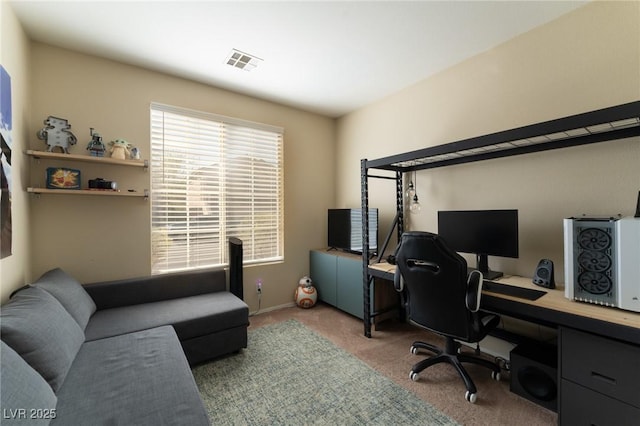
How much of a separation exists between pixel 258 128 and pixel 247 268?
5.72ft

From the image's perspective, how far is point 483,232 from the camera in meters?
2.18

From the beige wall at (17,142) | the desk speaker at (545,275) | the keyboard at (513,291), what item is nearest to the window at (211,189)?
the beige wall at (17,142)

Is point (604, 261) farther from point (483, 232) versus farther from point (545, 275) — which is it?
point (483, 232)

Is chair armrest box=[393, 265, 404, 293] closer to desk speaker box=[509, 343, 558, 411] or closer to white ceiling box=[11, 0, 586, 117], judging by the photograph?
desk speaker box=[509, 343, 558, 411]

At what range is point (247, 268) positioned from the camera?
3.25m

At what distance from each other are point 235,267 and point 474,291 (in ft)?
7.27

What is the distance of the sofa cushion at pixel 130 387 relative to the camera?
1.08m

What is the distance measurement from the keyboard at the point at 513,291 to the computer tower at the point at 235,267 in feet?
7.35

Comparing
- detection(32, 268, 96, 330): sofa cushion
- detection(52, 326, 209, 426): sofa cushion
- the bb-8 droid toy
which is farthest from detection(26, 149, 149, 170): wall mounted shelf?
the bb-8 droid toy

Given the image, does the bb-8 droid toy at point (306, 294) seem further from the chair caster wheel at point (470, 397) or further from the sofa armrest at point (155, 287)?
the chair caster wheel at point (470, 397)

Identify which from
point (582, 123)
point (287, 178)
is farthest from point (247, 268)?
point (582, 123)

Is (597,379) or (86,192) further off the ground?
(86,192)

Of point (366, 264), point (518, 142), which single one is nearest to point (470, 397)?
point (366, 264)

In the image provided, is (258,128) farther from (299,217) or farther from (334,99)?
(299,217)
